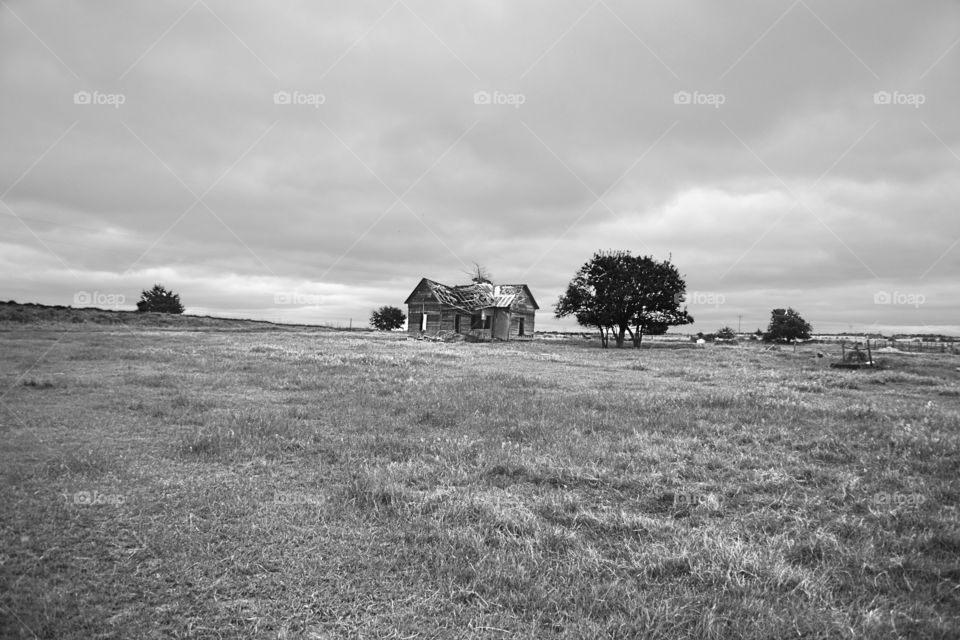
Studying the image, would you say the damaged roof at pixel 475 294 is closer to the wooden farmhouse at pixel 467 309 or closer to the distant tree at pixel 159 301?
the wooden farmhouse at pixel 467 309

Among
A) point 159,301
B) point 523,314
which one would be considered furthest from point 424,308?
point 159,301

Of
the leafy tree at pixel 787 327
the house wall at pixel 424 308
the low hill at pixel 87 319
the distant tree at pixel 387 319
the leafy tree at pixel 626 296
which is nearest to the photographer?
the low hill at pixel 87 319

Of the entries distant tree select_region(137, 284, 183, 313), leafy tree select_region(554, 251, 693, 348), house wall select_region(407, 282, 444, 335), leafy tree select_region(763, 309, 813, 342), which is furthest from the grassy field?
distant tree select_region(137, 284, 183, 313)

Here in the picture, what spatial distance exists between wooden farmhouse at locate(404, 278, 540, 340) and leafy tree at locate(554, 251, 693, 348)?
10639 millimetres

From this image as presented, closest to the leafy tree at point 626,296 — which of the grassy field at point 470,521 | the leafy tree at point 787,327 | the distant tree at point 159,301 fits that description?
the leafy tree at point 787,327

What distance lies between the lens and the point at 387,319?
9425cm

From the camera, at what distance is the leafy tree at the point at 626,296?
53.0 m

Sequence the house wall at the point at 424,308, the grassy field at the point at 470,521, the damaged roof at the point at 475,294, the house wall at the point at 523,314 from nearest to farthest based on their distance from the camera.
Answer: the grassy field at the point at 470,521 → the house wall at the point at 424,308 → the damaged roof at the point at 475,294 → the house wall at the point at 523,314

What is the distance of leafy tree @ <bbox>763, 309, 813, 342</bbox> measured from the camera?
71875 mm

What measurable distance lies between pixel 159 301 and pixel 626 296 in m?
77.7

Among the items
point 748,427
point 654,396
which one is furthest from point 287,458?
point 654,396

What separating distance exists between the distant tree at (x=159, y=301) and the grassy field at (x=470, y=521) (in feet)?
270

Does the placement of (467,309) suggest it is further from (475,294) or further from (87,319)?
(87,319)

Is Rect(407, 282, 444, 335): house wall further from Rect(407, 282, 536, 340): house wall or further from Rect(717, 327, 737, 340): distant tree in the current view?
Rect(717, 327, 737, 340): distant tree
